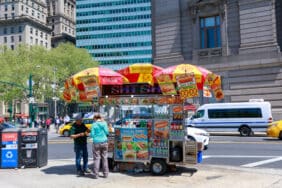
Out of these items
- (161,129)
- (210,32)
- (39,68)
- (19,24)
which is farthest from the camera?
(19,24)

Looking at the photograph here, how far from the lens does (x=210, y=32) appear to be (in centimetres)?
3406

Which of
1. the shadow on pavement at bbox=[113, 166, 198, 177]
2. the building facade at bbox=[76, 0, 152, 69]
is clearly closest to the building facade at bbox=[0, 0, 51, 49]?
the building facade at bbox=[76, 0, 152, 69]

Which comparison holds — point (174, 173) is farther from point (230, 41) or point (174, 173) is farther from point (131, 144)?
point (230, 41)

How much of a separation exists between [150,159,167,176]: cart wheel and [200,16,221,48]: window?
24823 mm

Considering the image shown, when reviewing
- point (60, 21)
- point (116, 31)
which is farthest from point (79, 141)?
point (60, 21)

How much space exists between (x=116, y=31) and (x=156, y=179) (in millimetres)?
104009

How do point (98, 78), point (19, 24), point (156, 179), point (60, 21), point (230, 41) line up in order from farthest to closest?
point (60, 21)
point (19, 24)
point (230, 41)
point (98, 78)
point (156, 179)

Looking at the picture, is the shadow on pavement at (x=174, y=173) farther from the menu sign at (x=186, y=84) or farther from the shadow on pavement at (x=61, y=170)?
the menu sign at (x=186, y=84)

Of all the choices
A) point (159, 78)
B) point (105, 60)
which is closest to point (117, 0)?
point (105, 60)

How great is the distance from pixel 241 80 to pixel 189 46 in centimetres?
623

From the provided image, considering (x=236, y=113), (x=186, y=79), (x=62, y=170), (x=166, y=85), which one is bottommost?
(x=62, y=170)

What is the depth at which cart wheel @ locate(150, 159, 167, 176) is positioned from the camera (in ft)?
34.0

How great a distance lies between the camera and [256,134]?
26.5 meters

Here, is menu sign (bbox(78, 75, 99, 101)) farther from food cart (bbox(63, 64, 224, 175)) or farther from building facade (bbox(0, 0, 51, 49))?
building facade (bbox(0, 0, 51, 49))
